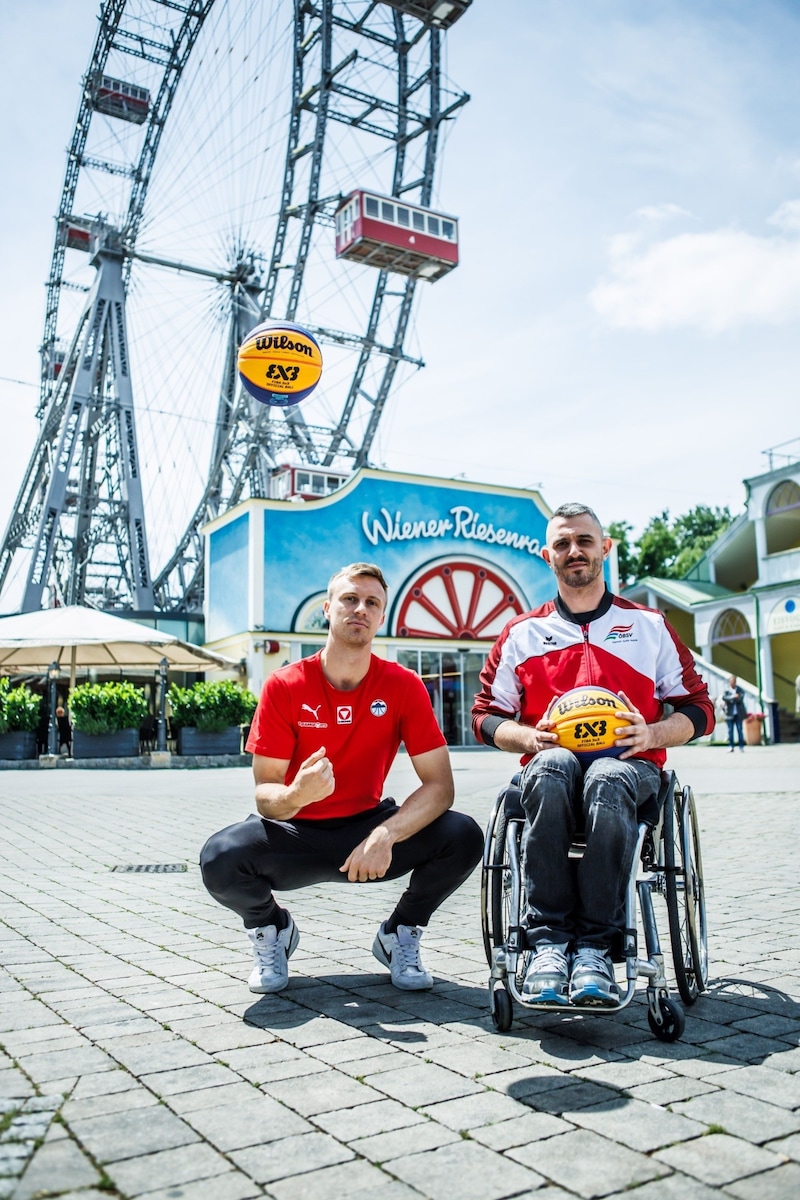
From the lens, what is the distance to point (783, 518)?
31.1 metres

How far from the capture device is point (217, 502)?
34469 mm

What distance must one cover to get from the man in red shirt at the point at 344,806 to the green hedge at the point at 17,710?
49.7 feet

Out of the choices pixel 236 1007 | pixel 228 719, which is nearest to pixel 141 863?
pixel 236 1007

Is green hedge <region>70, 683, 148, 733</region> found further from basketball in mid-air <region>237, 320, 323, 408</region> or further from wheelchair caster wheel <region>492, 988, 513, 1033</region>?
wheelchair caster wheel <region>492, 988, 513, 1033</region>

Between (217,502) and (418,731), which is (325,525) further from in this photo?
(418,731)

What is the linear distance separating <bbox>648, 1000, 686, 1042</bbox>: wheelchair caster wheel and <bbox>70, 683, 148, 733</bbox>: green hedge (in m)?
15.7

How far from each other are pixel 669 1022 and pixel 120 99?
136 feet

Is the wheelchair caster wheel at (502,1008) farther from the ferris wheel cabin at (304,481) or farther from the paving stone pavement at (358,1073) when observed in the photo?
the ferris wheel cabin at (304,481)

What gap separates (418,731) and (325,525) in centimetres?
2153

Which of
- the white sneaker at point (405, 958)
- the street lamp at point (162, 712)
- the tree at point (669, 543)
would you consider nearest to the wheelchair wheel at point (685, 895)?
the white sneaker at point (405, 958)

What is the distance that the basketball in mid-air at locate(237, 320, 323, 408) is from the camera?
1330 centimetres

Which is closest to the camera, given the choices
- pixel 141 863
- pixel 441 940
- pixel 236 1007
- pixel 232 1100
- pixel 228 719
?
pixel 232 1100

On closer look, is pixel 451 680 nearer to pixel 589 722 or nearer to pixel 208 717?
pixel 208 717

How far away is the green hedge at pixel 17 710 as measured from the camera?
17234 mm
